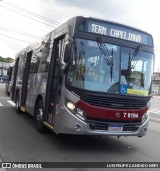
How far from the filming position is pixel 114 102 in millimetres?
8406

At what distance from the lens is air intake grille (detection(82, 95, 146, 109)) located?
8195mm

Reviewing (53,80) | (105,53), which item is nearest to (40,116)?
(53,80)

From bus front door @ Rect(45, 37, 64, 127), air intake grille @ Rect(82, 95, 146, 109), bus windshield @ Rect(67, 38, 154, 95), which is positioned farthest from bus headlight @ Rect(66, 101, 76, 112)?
bus front door @ Rect(45, 37, 64, 127)

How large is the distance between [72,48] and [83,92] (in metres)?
1.10

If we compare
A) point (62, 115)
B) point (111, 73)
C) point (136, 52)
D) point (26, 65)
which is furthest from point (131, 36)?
point (26, 65)

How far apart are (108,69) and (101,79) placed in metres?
0.33

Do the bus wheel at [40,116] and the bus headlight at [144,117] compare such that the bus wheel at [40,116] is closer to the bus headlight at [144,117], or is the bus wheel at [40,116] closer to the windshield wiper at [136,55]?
the bus headlight at [144,117]

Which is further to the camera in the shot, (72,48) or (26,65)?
(26,65)

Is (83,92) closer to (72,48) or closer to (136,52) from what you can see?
(72,48)

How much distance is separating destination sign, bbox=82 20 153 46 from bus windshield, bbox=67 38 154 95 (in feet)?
0.96

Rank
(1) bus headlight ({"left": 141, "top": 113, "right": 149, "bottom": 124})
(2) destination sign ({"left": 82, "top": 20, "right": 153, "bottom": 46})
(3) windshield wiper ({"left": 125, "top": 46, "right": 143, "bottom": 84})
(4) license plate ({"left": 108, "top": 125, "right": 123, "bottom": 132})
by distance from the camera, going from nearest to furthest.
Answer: (4) license plate ({"left": 108, "top": 125, "right": 123, "bottom": 132}), (2) destination sign ({"left": 82, "top": 20, "right": 153, "bottom": 46}), (3) windshield wiper ({"left": 125, "top": 46, "right": 143, "bottom": 84}), (1) bus headlight ({"left": 141, "top": 113, "right": 149, "bottom": 124})

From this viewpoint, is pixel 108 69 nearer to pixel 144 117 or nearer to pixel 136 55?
pixel 136 55

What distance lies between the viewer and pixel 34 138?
32.1ft

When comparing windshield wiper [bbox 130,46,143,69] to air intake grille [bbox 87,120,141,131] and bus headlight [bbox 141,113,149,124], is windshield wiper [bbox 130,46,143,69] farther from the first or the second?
air intake grille [bbox 87,120,141,131]
